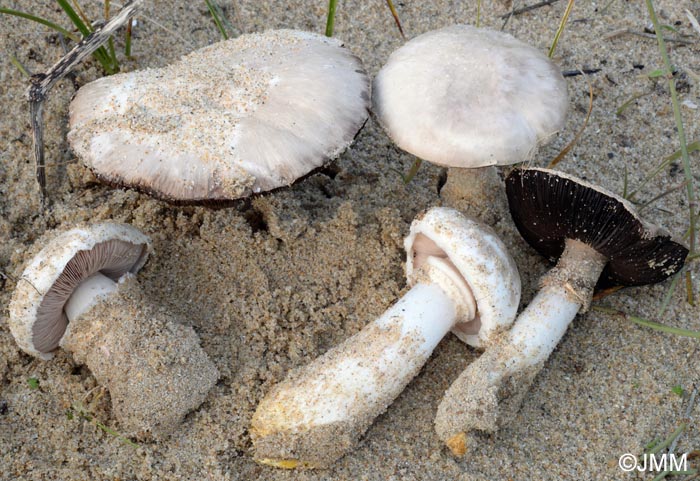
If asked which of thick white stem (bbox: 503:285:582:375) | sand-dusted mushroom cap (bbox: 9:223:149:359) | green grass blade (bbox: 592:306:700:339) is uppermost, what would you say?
sand-dusted mushroom cap (bbox: 9:223:149:359)

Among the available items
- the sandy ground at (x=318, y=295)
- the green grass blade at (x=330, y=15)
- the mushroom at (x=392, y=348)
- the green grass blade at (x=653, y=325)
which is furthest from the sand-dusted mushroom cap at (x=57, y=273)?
the green grass blade at (x=653, y=325)

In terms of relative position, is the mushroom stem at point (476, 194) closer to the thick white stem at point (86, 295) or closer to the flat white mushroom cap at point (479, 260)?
the flat white mushroom cap at point (479, 260)

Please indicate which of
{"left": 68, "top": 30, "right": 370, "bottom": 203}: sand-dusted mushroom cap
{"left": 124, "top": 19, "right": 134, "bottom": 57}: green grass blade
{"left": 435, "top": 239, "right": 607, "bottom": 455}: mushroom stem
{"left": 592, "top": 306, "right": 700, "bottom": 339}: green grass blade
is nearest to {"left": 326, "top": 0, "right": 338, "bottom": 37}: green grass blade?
{"left": 68, "top": 30, "right": 370, "bottom": 203}: sand-dusted mushroom cap

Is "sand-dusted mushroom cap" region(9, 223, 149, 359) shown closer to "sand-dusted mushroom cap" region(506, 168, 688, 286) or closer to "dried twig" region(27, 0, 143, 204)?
"dried twig" region(27, 0, 143, 204)

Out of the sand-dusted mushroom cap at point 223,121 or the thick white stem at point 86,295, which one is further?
the thick white stem at point 86,295

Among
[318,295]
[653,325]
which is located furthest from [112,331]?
[653,325]

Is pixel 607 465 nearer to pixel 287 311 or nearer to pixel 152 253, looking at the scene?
pixel 287 311
